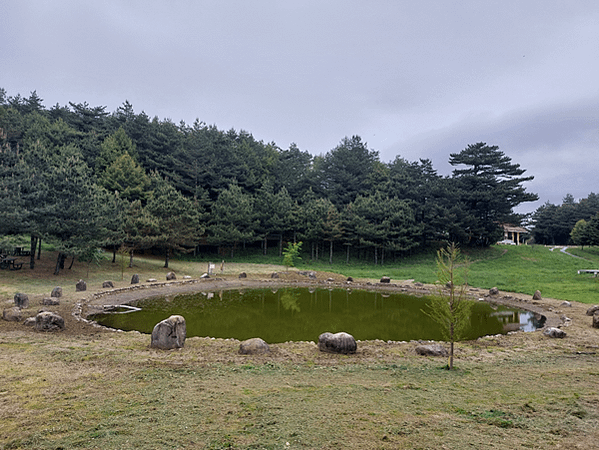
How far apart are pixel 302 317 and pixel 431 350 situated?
649 cm

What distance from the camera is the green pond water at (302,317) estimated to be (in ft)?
38.2

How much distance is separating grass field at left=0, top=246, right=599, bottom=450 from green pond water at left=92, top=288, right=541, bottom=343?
1.83 meters

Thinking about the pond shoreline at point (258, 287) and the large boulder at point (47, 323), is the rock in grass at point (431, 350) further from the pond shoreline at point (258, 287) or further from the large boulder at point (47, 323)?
the large boulder at point (47, 323)

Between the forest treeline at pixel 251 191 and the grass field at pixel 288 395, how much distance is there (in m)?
18.8

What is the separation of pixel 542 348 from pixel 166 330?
10.2 meters

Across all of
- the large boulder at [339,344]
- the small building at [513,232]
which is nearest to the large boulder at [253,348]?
the large boulder at [339,344]

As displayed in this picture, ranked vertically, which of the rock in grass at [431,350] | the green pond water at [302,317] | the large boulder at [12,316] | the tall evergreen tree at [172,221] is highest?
the tall evergreen tree at [172,221]

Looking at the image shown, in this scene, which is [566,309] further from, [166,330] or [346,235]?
[346,235]

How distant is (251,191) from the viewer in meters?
48.1

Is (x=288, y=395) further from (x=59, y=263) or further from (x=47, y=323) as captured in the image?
(x=59, y=263)

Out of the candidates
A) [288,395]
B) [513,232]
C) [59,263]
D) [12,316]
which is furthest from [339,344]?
[513,232]

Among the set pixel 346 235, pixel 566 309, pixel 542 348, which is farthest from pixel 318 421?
pixel 346 235

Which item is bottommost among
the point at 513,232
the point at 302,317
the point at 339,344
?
the point at 302,317

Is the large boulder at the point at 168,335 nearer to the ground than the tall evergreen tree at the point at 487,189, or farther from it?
nearer to the ground
